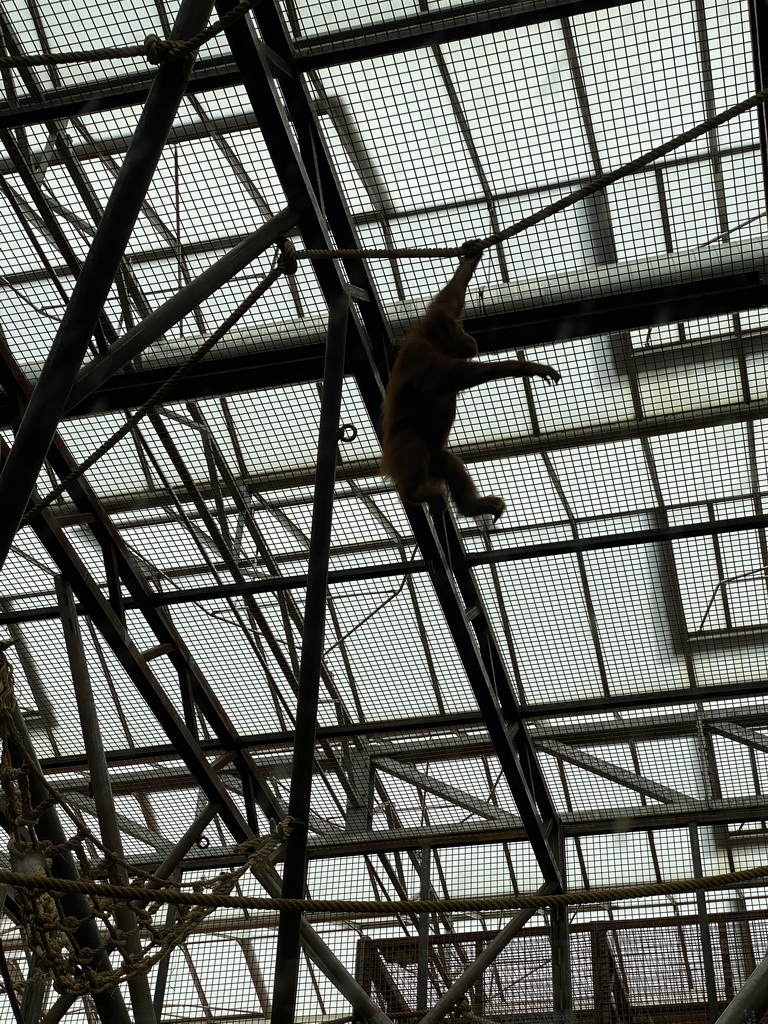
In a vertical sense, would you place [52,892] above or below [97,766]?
below

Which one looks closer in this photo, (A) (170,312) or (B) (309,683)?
(A) (170,312)

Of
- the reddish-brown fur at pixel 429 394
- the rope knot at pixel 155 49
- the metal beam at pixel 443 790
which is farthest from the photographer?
the metal beam at pixel 443 790

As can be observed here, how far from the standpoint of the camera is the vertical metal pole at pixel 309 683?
5.75m

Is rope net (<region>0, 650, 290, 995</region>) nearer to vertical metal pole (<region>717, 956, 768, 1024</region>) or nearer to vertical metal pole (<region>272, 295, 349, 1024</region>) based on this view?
vertical metal pole (<region>272, 295, 349, 1024</region>)

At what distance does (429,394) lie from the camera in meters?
5.77

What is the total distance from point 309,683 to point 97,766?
7.41 feet

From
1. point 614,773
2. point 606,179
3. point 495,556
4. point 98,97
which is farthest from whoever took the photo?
point 614,773

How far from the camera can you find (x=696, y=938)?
8.34m

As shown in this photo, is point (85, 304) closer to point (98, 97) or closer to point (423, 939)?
point (98, 97)

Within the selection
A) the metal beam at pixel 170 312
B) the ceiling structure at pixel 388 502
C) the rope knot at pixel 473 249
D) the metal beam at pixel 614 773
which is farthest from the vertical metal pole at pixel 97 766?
the rope knot at pixel 473 249

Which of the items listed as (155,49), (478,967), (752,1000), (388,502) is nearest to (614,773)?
(478,967)

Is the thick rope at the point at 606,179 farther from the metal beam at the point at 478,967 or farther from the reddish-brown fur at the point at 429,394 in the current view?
the metal beam at the point at 478,967

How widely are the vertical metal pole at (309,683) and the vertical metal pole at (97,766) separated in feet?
4.08

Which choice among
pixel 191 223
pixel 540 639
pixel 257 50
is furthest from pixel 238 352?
pixel 540 639
